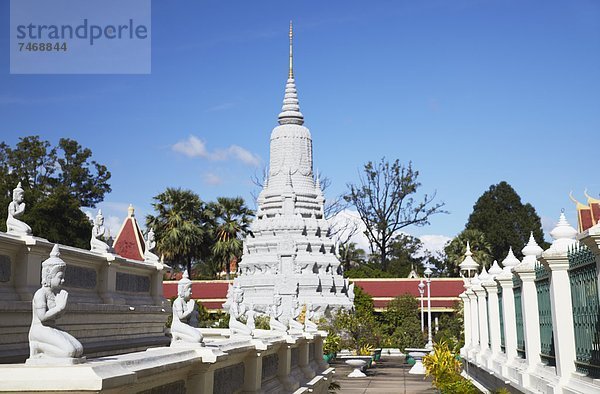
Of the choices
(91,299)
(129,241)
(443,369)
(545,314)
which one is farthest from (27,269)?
(129,241)

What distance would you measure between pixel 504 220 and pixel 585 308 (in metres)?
67.2

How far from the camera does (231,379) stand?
9.41 m

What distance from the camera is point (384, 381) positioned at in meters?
27.8

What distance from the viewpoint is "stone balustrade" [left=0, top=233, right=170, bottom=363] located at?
10.8 m

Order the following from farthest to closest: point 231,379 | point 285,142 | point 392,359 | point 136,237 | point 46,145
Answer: point 285,142
point 46,145
point 392,359
point 136,237
point 231,379

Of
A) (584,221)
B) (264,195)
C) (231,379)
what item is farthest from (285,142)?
(231,379)

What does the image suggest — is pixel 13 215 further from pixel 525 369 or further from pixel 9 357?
pixel 525 369

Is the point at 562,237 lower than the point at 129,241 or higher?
lower

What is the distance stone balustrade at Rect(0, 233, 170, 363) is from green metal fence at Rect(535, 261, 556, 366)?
23.4ft

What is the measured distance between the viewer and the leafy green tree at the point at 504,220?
7325 centimetres

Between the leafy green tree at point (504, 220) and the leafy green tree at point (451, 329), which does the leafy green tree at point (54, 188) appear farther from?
the leafy green tree at point (504, 220)

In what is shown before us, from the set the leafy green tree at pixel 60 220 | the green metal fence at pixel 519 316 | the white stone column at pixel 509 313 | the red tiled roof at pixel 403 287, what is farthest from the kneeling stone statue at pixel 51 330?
the red tiled roof at pixel 403 287

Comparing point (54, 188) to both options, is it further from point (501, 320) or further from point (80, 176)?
point (501, 320)

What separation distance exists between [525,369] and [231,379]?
5.80m
